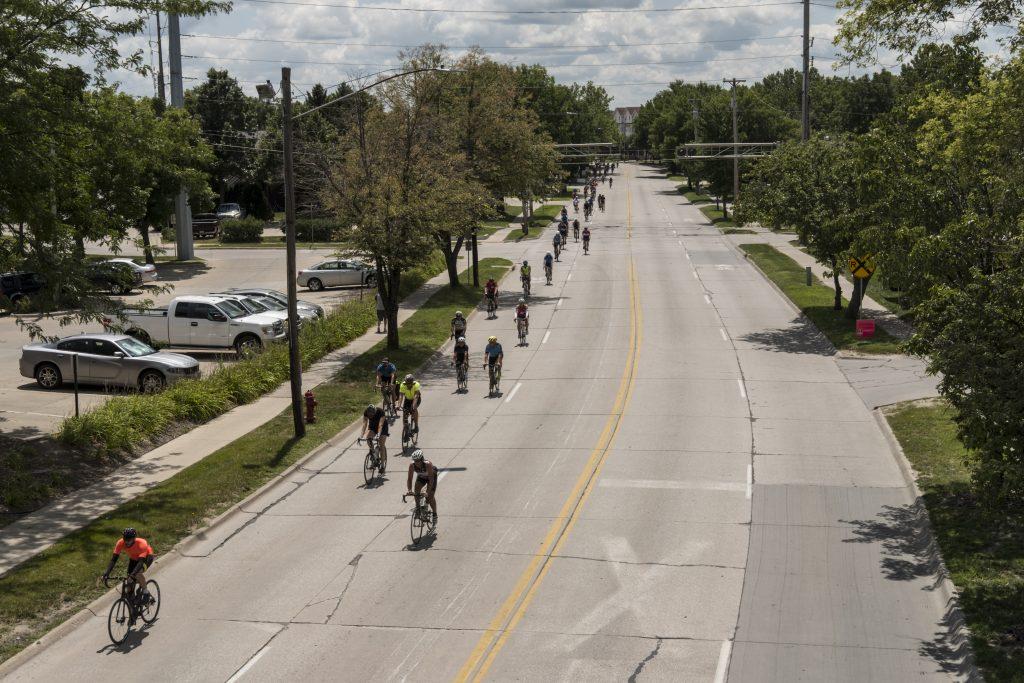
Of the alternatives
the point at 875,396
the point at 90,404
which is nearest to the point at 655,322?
the point at 875,396

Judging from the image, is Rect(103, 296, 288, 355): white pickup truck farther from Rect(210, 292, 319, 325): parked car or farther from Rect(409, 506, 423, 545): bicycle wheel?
Rect(409, 506, 423, 545): bicycle wheel

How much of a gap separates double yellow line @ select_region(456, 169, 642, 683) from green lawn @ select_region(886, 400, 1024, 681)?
5677 millimetres

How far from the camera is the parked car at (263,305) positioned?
3609 cm

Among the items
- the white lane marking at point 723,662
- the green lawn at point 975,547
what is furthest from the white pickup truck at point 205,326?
the white lane marking at point 723,662

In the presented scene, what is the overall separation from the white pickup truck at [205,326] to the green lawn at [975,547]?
63.9 feet

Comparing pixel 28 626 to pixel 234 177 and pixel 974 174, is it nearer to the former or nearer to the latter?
pixel 974 174

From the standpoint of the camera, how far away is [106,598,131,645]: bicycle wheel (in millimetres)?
13898

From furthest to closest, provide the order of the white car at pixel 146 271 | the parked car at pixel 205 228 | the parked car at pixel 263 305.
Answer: the parked car at pixel 205 228 < the white car at pixel 146 271 < the parked car at pixel 263 305

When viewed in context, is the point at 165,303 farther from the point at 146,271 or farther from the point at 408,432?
the point at 408,432

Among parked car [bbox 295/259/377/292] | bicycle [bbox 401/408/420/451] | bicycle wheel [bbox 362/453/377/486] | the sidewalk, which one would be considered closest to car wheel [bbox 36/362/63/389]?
the sidewalk

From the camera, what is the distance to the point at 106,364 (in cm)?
2902

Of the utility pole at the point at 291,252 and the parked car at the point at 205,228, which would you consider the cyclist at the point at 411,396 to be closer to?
the utility pole at the point at 291,252

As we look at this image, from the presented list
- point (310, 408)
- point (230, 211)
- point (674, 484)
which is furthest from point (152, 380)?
point (230, 211)

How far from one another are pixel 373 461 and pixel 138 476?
186 inches
